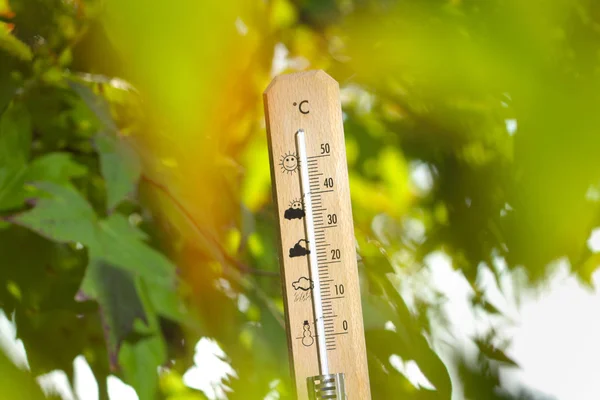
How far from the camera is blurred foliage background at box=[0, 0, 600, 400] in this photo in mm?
581

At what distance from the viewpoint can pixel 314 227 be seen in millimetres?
530

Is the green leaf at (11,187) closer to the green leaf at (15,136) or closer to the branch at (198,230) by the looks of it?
the green leaf at (15,136)

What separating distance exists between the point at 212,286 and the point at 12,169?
0.72 feet

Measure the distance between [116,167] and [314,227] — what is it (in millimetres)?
204

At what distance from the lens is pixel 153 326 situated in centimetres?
58

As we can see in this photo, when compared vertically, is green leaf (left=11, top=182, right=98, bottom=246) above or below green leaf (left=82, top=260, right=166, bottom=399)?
above

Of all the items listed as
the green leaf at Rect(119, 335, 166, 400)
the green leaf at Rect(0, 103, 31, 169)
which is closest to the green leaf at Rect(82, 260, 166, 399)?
the green leaf at Rect(119, 335, 166, 400)

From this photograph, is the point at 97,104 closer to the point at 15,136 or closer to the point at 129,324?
the point at 15,136

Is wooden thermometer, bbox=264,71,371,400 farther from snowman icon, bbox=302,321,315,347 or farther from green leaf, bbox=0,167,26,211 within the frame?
green leaf, bbox=0,167,26,211

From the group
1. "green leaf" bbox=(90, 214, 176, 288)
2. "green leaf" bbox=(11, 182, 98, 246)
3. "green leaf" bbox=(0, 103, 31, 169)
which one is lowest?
"green leaf" bbox=(90, 214, 176, 288)

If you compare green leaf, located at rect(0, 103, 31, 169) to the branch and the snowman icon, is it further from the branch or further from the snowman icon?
the snowman icon

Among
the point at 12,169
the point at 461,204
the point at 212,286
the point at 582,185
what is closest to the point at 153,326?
the point at 212,286

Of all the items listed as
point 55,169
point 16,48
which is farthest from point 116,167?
point 16,48

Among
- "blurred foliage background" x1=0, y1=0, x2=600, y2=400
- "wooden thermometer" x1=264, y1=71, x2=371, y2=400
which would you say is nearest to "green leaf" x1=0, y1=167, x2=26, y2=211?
"blurred foliage background" x1=0, y1=0, x2=600, y2=400
